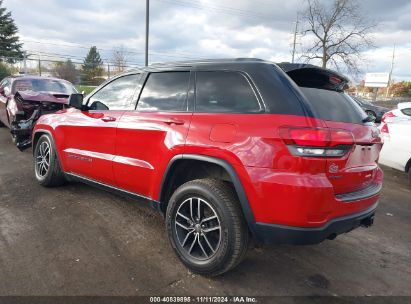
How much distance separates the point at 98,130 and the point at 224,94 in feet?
A: 5.68

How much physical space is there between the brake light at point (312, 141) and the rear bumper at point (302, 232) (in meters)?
0.52

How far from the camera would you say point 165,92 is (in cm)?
342

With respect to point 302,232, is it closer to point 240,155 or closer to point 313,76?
point 240,155

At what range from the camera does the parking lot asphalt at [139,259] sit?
9.11ft

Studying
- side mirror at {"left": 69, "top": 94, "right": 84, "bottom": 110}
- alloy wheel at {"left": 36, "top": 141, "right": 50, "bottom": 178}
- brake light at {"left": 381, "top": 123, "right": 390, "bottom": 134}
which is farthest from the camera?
brake light at {"left": 381, "top": 123, "right": 390, "bottom": 134}

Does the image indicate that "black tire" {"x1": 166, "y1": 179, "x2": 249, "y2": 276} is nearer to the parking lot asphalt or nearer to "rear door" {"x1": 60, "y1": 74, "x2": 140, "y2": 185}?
the parking lot asphalt

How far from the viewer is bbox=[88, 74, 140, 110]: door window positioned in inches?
149

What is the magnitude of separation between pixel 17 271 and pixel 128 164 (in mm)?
1329

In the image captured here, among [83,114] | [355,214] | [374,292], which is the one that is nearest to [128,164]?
[83,114]

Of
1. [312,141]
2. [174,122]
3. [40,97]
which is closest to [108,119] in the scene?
[174,122]

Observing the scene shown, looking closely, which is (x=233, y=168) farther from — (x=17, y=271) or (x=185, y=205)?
(x=17, y=271)

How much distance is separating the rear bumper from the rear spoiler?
1.12m

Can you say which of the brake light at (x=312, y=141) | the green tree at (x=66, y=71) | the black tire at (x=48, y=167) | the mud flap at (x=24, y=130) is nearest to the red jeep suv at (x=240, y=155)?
the brake light at (x=312, y=141)

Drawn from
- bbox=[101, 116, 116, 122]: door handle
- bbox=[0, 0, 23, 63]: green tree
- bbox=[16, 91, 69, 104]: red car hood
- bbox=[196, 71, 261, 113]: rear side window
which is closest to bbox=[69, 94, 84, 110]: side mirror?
bbox=[101, 116, 116, 122]: door handle
